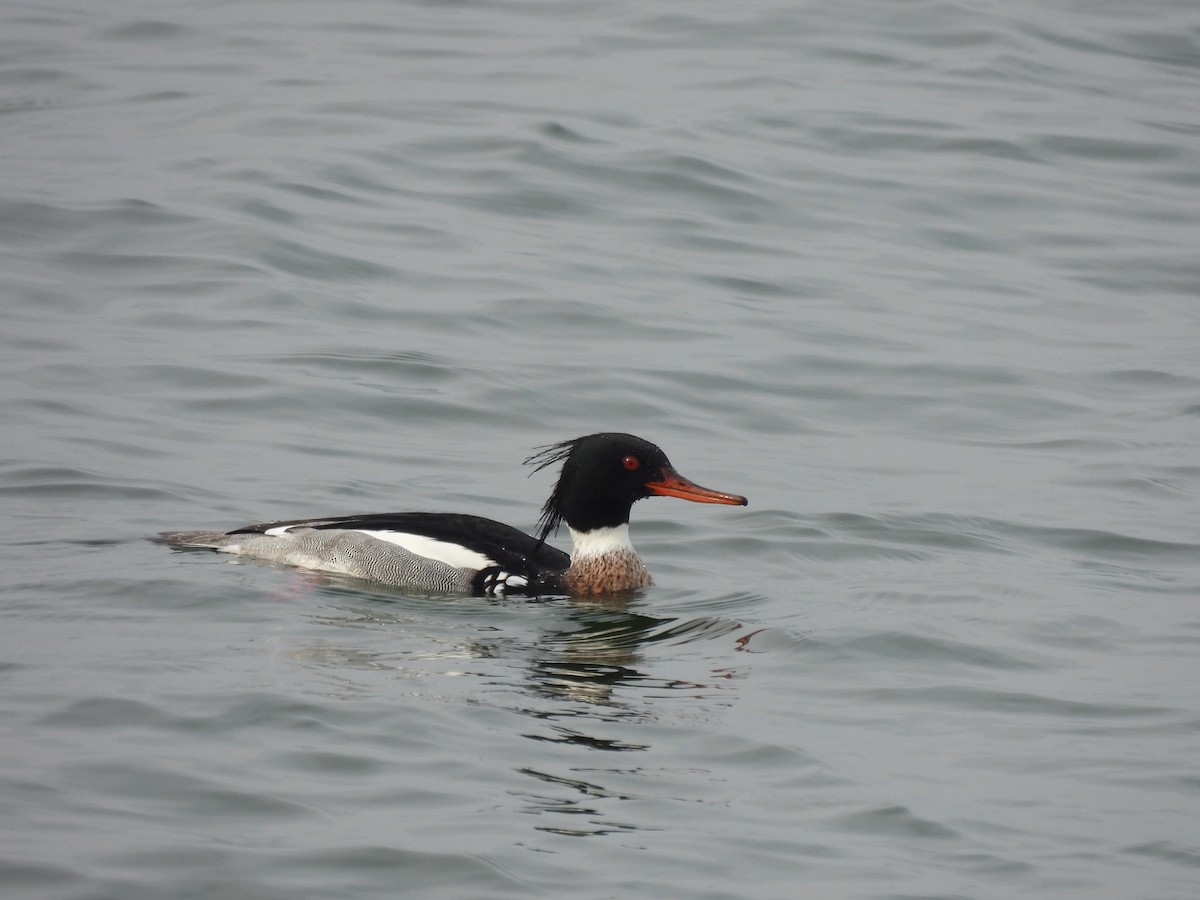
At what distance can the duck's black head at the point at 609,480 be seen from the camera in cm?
971

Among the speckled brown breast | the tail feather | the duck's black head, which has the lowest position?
the speckled brown breast

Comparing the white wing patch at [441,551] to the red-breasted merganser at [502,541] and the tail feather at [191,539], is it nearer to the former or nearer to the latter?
the red-breasted merganser at [502,541]

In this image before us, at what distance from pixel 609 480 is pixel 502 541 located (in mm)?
749

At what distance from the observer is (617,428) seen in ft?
39.2

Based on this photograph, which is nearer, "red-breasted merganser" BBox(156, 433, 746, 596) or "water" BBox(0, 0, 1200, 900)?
"water" BBox(0, 0, 1200, 900)

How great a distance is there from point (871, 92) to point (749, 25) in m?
2.45

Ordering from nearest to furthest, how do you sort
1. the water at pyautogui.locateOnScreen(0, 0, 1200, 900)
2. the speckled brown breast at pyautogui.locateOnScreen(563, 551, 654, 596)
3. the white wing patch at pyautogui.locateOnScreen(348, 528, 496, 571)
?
1. the water at pyautogui.locateOnScreen(0, 0, 1200, 900)
2. the white wing patch at pyautogui.locateOnScreen(348, 528, 496, 571)
3. the speckled brown breast at pyautogui.locateOnScreen(563, 551, 654, 596)

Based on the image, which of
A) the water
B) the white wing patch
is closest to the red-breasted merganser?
the white wing patch

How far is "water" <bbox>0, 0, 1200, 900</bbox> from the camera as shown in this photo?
6.20 metres

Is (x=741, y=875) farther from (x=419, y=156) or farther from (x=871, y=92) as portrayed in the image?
(x=871, y=92)

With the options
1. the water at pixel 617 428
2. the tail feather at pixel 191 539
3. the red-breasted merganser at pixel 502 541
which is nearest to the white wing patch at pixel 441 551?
the red-breasted merganser at pixel 502 541

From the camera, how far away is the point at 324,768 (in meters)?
6.39

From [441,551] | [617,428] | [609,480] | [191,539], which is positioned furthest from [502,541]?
[617,428]

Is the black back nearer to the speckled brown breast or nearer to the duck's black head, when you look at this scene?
the speckled brown breast
